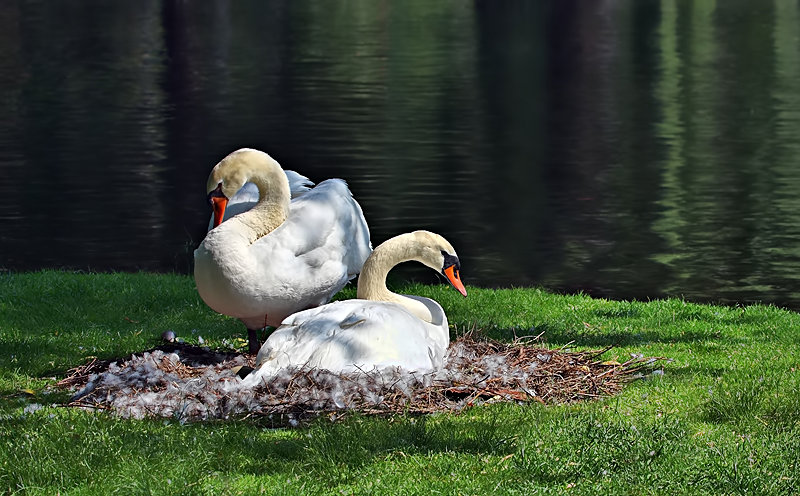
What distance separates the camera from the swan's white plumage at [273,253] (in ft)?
30.8

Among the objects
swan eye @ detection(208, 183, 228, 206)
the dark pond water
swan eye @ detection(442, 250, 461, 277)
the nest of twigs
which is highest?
swan eye @ detection(208, 183, 228, 206)

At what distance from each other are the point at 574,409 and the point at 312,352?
2025mm

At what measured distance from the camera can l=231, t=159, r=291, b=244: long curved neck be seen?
10.1 meters

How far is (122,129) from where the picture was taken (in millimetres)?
36062

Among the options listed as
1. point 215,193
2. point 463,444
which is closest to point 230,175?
point 215,193

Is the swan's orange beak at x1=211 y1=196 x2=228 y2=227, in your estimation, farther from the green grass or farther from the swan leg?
the green grass

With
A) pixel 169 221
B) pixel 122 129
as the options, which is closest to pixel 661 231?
pixel 169 221

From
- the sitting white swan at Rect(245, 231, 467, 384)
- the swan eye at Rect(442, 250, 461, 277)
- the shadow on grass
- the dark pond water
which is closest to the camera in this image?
the sitting white swan at Rect(245, 231, 467, 384)

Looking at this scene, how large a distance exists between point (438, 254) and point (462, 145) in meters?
23.1

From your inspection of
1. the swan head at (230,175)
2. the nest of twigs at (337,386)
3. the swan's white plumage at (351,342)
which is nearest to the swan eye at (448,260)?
the nest of twigs at (337,386)

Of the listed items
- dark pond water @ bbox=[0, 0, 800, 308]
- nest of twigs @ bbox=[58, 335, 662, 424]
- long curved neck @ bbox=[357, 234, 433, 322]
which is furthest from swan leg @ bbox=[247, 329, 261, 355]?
dark pond water @ bbox=[0, 0, 800, 308]

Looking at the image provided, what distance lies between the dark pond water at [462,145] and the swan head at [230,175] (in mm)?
7980

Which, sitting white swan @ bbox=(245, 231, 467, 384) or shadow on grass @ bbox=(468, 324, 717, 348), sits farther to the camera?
shadow on grass @ bbox=(468, 324, 717, 348)

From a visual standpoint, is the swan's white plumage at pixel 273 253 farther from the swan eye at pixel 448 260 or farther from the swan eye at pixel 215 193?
the swan eye at pixel 448 260
